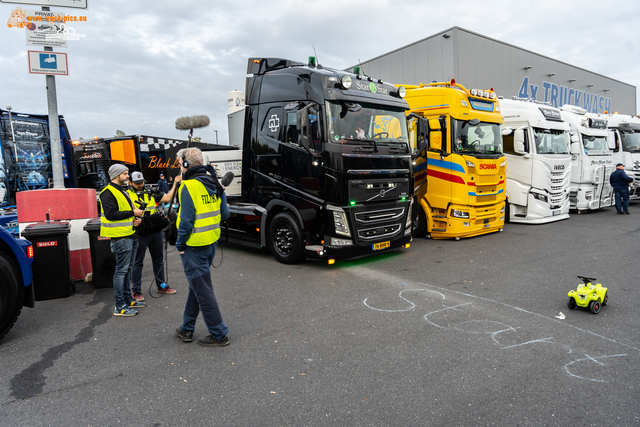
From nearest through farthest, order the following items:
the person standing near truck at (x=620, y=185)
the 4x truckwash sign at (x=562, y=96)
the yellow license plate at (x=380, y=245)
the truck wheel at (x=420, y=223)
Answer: the yellow license plate at (x=380, y=245)
the truck wheel at (x=420, y=223)
the person standing near truck at (x=620, y=185)
the 4x truckwash sign at (x=562, y=96)

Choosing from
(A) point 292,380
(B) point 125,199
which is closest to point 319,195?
(B) point 125,199

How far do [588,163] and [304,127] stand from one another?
10.8 m

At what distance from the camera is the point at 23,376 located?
3.47 meters

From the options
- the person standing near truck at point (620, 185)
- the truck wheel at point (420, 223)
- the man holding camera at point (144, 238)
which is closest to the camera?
the man holding camera at point (144, 238)

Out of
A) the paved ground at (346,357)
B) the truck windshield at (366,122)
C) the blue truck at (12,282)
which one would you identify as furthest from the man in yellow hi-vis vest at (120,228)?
the truck windshield at (366,122)

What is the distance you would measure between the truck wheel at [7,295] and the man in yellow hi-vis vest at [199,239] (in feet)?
5.55

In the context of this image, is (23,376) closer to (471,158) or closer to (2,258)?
(2,258)

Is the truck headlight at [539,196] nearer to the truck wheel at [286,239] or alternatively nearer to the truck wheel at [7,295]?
the truck wheel at [286,239]

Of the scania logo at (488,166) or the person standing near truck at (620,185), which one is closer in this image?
the scania logo at (488,166)

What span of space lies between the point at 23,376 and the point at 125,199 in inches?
85.2

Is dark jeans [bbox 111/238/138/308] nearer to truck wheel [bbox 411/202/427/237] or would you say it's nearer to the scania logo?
truck wheel [bbox 411/202/427/237]

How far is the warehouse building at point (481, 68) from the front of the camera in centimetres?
1518

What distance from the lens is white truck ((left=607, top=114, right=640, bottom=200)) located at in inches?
592

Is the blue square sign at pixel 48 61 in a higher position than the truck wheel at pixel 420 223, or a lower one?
higher
